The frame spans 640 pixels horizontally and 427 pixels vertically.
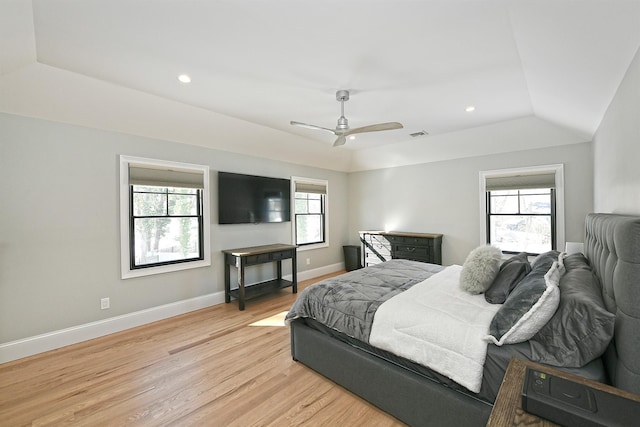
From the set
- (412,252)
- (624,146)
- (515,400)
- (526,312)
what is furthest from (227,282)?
(624,146)

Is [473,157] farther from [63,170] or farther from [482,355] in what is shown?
[63,170]

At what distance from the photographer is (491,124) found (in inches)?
161

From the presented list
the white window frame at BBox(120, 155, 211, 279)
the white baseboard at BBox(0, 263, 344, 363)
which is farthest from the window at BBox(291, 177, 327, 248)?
the white baseboard at BBox(0, 263, 344, 363)

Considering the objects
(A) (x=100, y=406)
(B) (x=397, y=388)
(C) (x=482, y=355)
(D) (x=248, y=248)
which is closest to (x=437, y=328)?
(C) (x=482, y=355)

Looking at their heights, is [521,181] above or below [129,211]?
above

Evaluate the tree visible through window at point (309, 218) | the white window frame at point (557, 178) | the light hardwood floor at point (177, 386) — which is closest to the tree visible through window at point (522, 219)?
the white window frame at point (557, 178)

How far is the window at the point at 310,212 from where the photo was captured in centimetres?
566

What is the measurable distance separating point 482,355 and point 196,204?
13.1 feet

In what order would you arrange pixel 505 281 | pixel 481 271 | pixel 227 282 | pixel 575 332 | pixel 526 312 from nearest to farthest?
pixel 575 332 → pixel 526 312 → pixel 505 281 → pixel 481 271 → pixel 227 282

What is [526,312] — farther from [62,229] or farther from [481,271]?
[62,229]


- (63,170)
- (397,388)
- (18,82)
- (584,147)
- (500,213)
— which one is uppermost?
(18,82)

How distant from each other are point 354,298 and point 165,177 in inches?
120

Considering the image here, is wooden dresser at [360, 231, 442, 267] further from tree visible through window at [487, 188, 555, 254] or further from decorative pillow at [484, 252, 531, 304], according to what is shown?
decorative pillow at [484, 252, 531, 304]

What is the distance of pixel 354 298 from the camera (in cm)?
238
